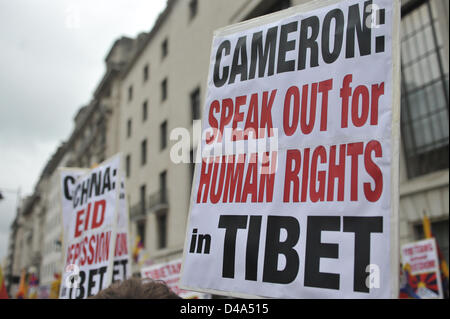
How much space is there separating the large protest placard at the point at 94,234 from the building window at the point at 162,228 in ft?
50.2

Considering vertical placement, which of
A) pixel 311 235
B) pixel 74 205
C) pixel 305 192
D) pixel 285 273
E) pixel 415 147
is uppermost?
pixel 415 147

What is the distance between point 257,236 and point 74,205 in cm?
365

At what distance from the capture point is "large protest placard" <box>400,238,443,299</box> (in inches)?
247

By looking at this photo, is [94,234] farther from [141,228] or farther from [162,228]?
[141,228]

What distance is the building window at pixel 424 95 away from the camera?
9.66 meters

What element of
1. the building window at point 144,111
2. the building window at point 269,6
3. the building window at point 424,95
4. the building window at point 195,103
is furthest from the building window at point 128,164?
the building window at point 424,95

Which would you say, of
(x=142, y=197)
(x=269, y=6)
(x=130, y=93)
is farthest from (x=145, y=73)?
(x=269, y=6)

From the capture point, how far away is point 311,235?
6.74 ft

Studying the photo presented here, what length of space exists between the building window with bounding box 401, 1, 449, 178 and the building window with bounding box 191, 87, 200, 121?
32.2 ft

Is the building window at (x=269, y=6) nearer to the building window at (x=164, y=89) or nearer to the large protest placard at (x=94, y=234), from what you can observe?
the building window at (x=164, y=89)

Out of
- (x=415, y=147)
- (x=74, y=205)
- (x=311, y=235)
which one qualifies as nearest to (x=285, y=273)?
(x=311, y=235)

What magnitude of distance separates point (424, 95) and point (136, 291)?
31.3 ft

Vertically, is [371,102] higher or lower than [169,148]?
lower
